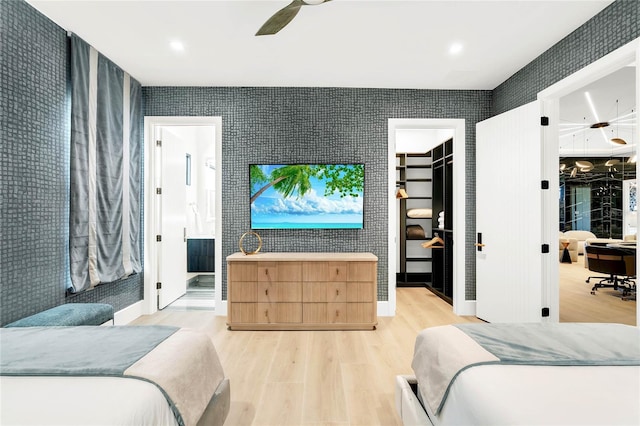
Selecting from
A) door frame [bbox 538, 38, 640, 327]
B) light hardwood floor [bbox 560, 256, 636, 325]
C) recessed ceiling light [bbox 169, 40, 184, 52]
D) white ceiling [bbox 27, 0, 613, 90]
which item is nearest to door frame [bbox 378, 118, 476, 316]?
white ceiling [bbox 27, 0, 613, 90]

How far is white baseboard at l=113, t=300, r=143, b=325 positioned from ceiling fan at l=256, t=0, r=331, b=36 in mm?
3196

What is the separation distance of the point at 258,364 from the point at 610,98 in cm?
575

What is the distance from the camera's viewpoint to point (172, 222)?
14.2 feet

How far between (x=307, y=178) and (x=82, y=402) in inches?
122

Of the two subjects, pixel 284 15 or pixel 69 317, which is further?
pixel 69 317

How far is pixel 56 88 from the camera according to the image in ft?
8.64

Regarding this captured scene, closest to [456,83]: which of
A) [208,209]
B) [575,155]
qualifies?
[208,209]

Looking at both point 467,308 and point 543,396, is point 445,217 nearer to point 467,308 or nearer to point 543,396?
point 467,308

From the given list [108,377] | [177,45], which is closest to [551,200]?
[108,377]

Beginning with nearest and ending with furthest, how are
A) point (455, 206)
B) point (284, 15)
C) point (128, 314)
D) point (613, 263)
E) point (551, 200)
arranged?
1. point (284, 15)
2. point (551, 200)
3. point (128, 314)
4. point (455, 206)
5. point (613, 263)

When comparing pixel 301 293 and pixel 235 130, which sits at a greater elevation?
pixel 235 130

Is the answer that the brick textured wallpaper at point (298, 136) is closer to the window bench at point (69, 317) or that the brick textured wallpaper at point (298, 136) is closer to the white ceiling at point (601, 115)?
the window bench at point (69, 317)

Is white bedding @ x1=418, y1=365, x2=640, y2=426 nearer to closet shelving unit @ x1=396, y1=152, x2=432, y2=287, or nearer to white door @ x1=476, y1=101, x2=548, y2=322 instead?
white door @ x1=476, y1=101, x2=548, y2=322

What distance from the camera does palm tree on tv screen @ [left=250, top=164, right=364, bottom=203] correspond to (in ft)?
12.7
